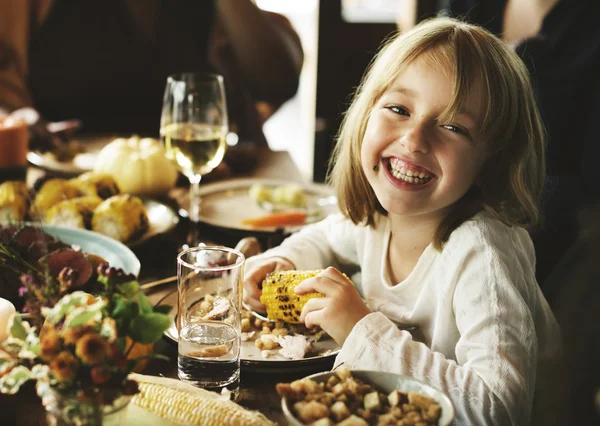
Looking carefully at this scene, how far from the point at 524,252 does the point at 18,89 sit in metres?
2.12

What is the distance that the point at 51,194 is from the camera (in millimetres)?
1554

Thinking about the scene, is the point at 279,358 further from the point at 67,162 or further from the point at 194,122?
the point at 67,162

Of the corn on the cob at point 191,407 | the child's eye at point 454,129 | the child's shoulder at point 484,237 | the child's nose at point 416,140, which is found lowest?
the corn on the cob at point 191,407

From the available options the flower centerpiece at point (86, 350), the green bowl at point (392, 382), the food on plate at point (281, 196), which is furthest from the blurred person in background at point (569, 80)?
the flower centerpiece at point (86, 350)

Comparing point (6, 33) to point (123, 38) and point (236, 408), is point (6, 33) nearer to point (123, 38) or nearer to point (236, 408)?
point (123, 38)

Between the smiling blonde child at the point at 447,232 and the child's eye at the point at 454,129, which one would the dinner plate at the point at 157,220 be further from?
the child's eye at the point at 454,129

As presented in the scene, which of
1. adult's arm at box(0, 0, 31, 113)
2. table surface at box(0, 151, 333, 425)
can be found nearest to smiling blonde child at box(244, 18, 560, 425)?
table surface at box(0, 151, 333, 425)

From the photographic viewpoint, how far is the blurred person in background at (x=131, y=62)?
2.84m

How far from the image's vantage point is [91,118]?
3002mm

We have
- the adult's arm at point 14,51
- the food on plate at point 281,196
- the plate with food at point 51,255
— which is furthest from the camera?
the adult's arm at point 14,51

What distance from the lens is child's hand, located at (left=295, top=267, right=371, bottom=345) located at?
3.48 feet

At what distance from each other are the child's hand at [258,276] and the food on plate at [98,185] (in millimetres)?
509

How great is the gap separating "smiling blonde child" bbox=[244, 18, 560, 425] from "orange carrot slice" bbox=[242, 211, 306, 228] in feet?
0.93

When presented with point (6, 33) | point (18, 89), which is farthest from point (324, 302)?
point (6, 33)
